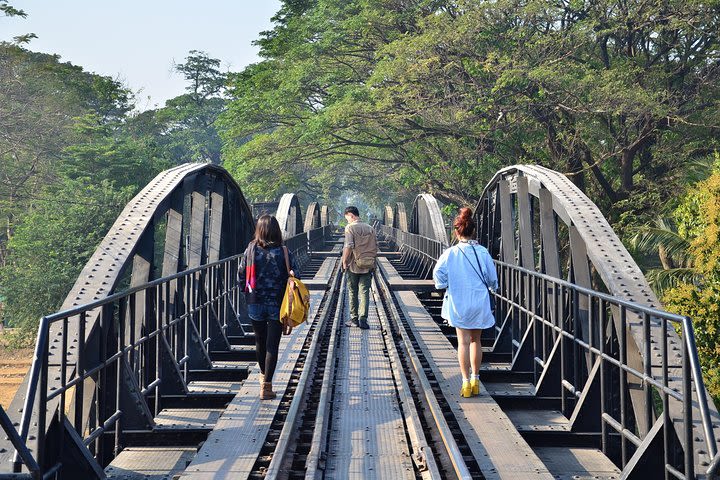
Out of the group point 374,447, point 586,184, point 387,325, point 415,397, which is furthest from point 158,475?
point 586,184

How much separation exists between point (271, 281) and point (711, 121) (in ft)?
59.9

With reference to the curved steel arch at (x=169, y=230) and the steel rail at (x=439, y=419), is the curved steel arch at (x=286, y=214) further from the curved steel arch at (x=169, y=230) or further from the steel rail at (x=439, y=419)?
the steel rail at (x=439, y=419)

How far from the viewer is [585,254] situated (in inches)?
283

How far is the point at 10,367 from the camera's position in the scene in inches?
1411

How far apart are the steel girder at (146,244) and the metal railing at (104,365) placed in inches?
0.8

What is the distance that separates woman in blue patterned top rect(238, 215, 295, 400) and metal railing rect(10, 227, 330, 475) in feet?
2.38

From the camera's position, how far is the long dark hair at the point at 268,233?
6.82 m

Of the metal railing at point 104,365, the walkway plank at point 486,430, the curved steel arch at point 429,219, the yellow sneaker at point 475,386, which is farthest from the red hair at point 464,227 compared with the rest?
the curved steel arch at point 429,219

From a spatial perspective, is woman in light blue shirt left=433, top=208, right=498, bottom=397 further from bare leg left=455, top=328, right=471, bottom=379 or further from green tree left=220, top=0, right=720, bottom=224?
green tree left=220, top=0, right=720, bottom=224

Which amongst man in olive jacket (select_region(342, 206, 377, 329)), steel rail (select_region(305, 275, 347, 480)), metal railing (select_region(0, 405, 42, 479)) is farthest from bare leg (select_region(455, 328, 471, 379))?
metal railing (select_region(0, 405, 42, 479))

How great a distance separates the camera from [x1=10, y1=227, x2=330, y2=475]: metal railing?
4.00 m

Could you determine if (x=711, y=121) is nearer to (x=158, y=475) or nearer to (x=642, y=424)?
(x=642, y=424)

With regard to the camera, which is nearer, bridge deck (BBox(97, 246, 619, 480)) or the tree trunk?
bridge deck (BBox(97, 246, 619, 480))

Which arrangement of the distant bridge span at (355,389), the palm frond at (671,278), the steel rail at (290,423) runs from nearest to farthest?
the distant bridge span at (355,389) < the steel rail at (290,423) < the palm frond at (671,278)
